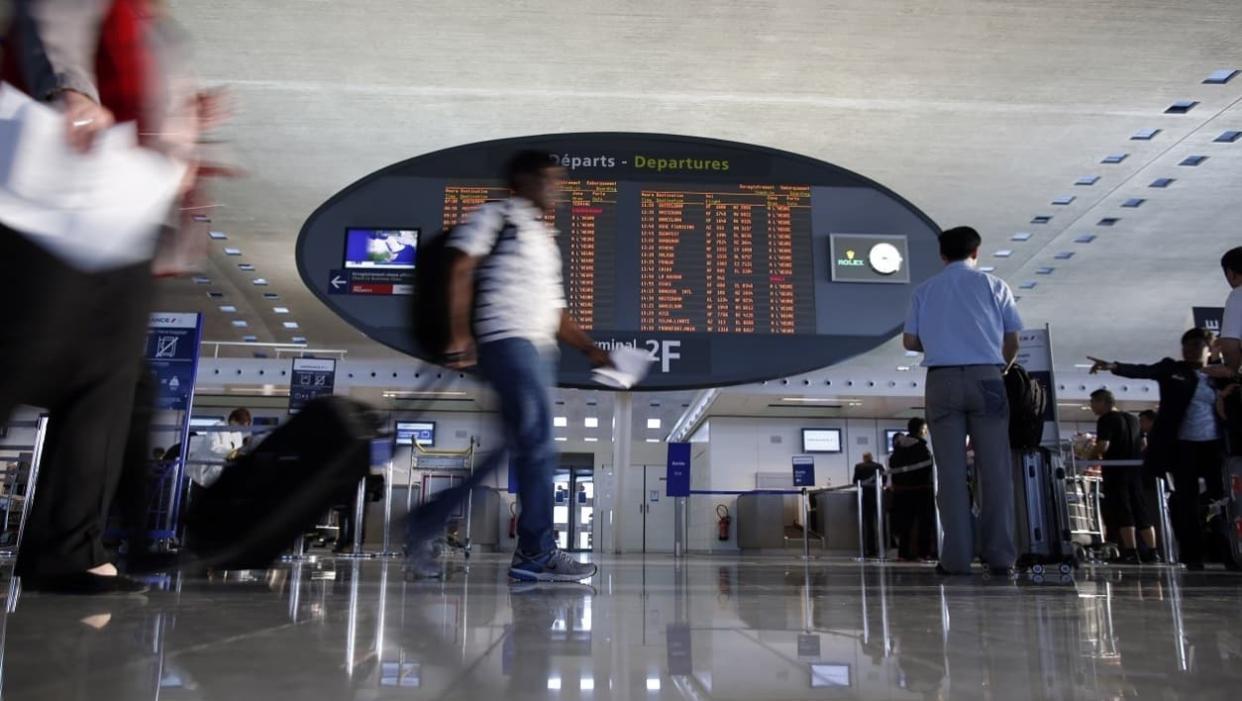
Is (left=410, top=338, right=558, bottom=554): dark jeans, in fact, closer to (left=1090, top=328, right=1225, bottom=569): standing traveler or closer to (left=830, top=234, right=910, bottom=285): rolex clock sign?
(left=1090, top=328, right=1225, bottom=569): standing traveler

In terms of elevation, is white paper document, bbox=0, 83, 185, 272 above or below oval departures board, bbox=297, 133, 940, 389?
below

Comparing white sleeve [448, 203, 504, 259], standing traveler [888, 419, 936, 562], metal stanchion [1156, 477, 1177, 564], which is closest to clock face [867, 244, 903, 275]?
standing traveler [888, 419, 936, 562]

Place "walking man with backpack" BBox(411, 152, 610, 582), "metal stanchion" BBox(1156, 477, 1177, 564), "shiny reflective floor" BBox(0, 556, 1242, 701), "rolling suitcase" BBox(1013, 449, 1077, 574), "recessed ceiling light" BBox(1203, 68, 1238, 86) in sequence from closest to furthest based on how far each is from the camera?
"shiny reflective floor" BBox(0, 556, 1242, 701) → "walking man with backpack" BBox(411, 152, 610, 582) → "rolling suitcase" BBox(1013, 449, 1077, 574) → "metal stanchion" BBox(1156, 477, 1177, 564) → "recessed ceiling light" BBox(1203, 68, 1238, 86)

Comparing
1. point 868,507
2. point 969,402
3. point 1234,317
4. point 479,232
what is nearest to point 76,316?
point 479,232

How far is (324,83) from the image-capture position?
753cm

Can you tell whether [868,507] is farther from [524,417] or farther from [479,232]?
[479,232]

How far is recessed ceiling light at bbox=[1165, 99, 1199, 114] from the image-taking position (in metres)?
7.71

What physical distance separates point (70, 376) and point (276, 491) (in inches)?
17.7

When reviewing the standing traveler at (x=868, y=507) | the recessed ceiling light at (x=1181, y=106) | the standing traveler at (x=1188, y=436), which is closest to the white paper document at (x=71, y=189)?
the standing traveler at (x=1188, y=436)

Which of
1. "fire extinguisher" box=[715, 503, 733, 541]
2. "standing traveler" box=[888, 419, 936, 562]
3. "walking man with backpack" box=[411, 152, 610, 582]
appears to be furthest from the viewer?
"fire extinguisher" box=[715, 503, 733, 541]

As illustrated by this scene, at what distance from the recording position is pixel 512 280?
2594 millimetres

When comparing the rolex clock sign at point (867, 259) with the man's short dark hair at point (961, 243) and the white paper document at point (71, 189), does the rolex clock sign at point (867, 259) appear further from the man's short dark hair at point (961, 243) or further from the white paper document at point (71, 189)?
the white paper document at point (71, 189)

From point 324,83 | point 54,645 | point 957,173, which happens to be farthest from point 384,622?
point 957,173

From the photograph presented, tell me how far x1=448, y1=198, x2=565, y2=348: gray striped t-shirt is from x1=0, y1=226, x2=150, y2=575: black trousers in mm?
1087
